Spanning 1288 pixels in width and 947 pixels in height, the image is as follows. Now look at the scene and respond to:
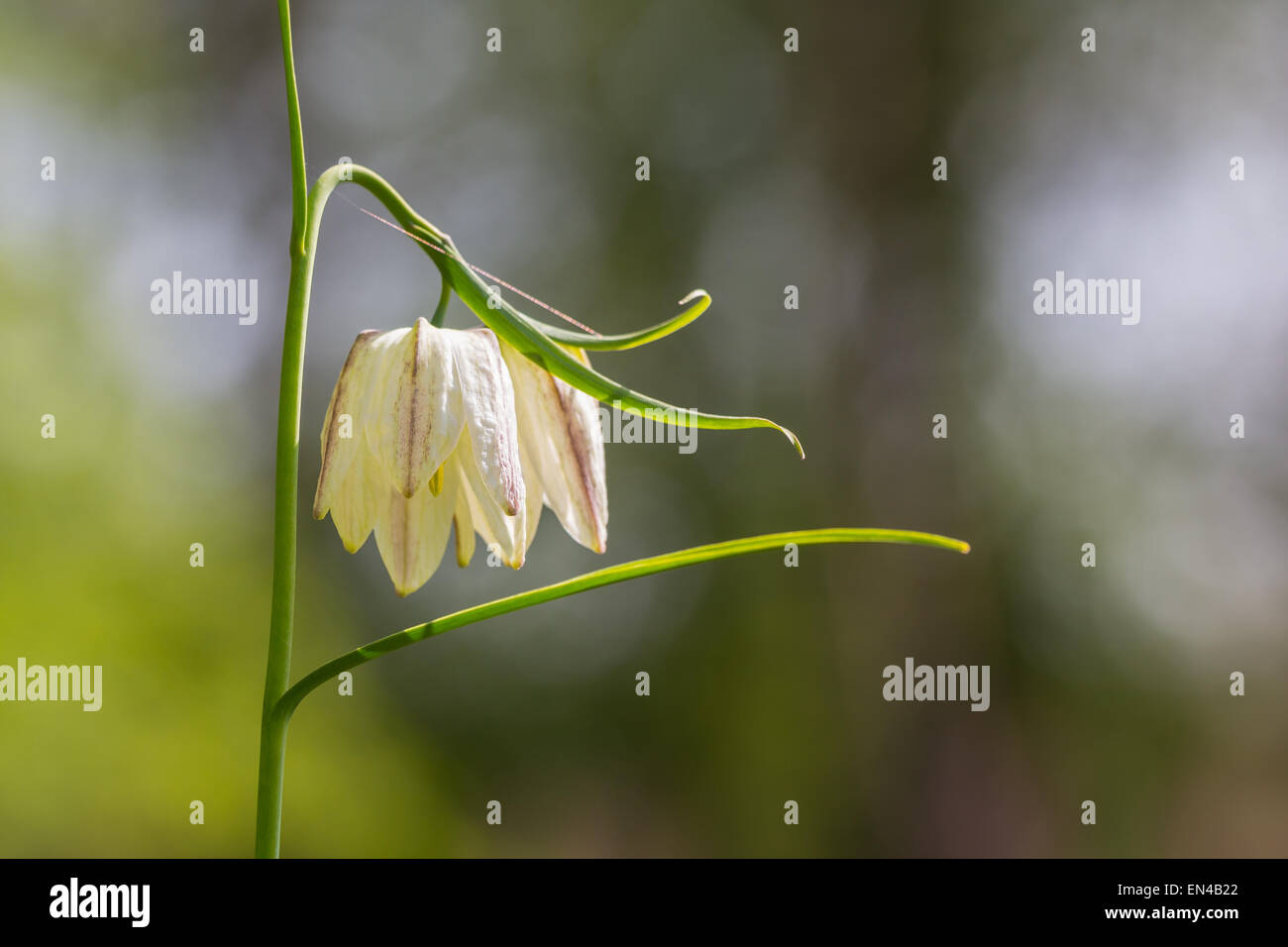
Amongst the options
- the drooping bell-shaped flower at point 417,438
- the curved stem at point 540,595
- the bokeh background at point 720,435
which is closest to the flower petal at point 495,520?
the drooping bell-shaped flower at point 417,438

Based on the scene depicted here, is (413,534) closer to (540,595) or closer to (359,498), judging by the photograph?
(359,498)

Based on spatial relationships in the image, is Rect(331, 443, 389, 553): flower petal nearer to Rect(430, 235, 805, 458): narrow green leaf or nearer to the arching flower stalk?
the arching flower stalk

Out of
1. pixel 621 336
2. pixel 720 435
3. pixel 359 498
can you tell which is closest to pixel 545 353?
pixel 621 336

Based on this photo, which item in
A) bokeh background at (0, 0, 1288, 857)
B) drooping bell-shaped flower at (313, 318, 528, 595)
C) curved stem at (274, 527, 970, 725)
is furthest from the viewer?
bokeh background at (0, 0, 1288, 857)

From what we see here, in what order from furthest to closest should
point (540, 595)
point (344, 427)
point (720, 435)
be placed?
point (720, 435)
point (344, 427)
point (540, 595)

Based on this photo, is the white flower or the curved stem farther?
the white flower

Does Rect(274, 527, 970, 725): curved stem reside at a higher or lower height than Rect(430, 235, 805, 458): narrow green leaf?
lower

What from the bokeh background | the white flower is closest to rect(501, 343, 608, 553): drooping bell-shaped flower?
the white flower
